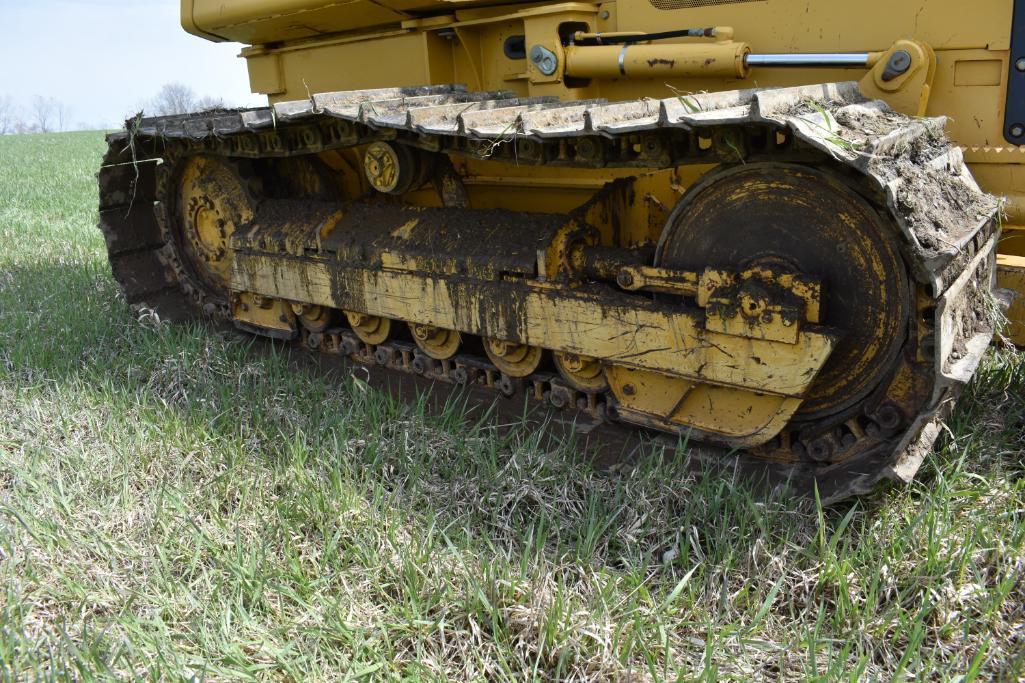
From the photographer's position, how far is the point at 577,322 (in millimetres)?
3592

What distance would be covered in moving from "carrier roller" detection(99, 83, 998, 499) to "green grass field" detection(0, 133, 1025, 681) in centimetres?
31

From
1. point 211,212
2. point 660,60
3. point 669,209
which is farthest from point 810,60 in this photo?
point 211,212

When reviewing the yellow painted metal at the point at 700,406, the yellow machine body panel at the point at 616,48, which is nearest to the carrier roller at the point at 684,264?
the yellow painted metal at the point at 700,406

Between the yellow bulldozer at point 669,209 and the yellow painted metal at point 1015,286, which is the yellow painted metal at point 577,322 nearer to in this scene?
the yellow bulldozer at point 669,209

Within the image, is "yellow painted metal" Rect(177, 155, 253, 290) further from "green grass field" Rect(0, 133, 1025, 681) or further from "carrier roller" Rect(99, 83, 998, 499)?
"green grass field" Rect(0, 133, 1025, 681)

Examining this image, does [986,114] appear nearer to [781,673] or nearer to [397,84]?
[781,673]

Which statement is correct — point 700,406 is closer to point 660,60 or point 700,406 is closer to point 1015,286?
point 1015,286

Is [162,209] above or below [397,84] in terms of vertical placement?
below

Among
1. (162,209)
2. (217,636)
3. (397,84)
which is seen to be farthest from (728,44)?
(162,209)

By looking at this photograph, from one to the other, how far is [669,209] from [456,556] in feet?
6.04

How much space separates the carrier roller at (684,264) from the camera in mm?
2949

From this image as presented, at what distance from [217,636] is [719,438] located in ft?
6.28

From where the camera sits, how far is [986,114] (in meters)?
3.45

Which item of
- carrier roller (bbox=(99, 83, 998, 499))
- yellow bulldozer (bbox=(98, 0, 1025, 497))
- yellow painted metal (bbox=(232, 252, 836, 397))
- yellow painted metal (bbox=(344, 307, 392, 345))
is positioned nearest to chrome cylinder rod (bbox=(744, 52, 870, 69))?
yellow bulldozer (bbox=(98, 0, 1025, 497))
